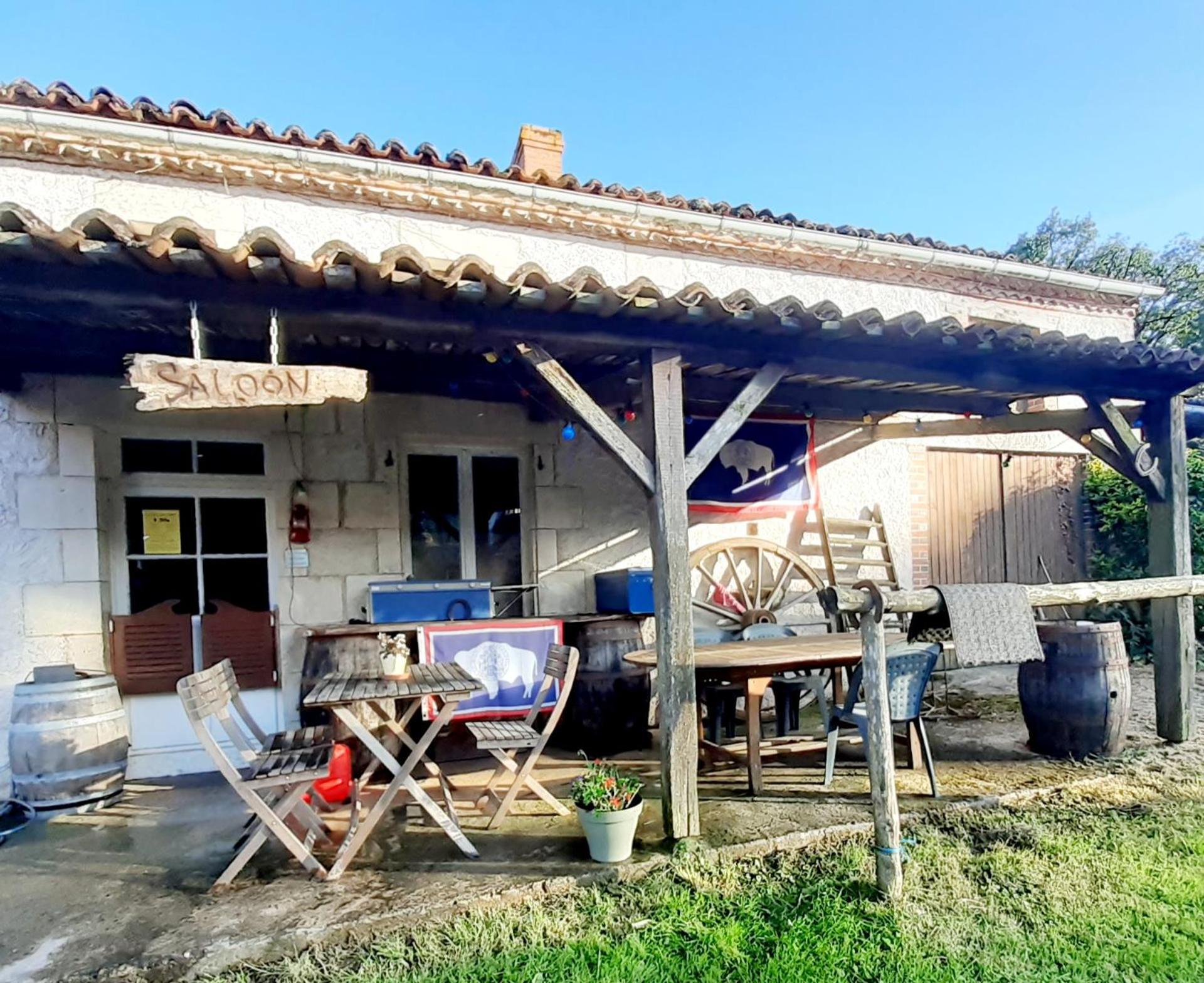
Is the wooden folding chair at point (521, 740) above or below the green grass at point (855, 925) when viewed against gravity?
above

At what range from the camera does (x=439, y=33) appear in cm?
777

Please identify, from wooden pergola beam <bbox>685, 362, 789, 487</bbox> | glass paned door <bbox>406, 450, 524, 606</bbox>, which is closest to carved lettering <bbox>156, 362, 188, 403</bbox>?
wooden pergola beam <bbox>685, 362, 789, 487</bbox>

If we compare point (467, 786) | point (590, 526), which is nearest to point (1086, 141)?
point (590, 526)

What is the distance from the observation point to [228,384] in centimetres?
253

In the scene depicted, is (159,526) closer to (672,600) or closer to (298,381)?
(298,381)

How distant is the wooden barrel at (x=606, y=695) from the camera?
4.62 metres

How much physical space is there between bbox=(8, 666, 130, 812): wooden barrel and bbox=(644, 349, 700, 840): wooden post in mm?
3052

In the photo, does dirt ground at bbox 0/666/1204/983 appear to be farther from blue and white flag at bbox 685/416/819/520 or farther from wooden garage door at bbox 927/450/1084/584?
wooden garage door at bbox 927/450/1084/584

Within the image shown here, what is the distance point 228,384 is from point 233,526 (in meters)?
2.48

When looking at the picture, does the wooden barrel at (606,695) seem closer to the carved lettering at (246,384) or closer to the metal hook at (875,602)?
the metal hook at (875,602)

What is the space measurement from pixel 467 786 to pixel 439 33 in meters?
7.78

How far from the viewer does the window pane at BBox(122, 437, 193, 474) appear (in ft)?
14.7

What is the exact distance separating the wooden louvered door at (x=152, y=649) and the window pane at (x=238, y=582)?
0.76ft

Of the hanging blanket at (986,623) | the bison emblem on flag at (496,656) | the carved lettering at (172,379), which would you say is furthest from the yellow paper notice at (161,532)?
the hanging blanket at (986,623)
